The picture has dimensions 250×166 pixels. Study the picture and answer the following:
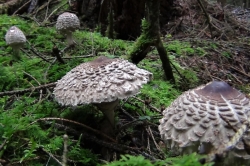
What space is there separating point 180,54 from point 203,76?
29.4 inches

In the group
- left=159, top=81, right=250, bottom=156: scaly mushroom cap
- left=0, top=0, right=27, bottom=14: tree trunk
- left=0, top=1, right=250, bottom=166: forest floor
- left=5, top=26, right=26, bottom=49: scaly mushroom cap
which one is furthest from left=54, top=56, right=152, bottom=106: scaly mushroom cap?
left=0, top=0, right=27, bottom=14: tree trunk

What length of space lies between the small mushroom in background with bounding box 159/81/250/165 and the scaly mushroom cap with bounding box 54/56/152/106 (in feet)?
1.37

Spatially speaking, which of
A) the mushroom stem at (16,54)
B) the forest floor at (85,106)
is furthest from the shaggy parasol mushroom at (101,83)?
the mushroom stem at (16,54)

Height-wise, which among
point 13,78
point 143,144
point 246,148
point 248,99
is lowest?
point 143,144

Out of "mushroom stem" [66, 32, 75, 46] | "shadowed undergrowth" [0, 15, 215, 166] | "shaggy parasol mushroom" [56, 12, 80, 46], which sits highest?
"shaggy parasol mushroom" [56, 12, 80, 46]

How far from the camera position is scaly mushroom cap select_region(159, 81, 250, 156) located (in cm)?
149

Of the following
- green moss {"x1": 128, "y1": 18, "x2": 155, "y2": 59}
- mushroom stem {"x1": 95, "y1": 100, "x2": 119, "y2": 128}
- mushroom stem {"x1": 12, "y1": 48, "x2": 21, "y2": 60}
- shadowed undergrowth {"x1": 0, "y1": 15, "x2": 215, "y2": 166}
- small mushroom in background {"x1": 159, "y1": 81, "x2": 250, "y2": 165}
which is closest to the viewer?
small mushroom in background {"x1": 159, "y1": 81, "x2": 250, "y2": 165}

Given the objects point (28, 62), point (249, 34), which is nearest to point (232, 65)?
point (249, 34)

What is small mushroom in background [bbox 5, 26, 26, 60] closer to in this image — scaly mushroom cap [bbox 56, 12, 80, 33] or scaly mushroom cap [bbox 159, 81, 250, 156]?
scaly mushroom cap [bbox 56, 12, 80, 33]

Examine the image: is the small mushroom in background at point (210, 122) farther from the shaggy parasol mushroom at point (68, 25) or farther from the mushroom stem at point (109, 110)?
the shaggy parasol mushroom at point (68, 25)

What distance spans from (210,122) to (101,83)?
30.5 inches

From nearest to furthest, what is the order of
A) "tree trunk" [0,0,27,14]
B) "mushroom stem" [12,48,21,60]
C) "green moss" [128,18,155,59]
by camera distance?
"green moss" [128,18,155,59]
"mushroom stem" [12,48,21,60]
"tree trunk" [0,0,27,14]

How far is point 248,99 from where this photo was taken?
1670 millimetres

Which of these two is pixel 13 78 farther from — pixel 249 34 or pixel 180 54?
pixel 249 34
